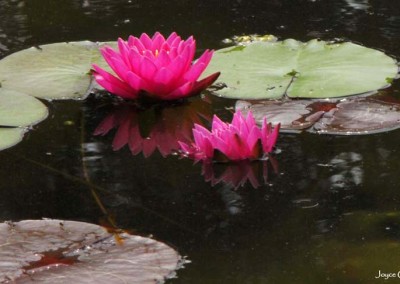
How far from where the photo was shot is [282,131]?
2316mm

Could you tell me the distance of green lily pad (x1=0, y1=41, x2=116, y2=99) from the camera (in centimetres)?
258

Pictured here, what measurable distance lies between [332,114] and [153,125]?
0.45m

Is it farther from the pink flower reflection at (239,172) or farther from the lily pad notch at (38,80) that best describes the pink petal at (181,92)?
the pink flower reflection at (239,172)

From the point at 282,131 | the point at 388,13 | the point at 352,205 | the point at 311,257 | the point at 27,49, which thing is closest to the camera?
the point at 311,257

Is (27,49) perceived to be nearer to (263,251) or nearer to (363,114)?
(363,114)

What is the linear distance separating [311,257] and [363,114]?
0.70 m

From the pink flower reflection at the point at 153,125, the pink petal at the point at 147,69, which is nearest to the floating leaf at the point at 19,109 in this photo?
the pink flower reflection at the point at 153,125

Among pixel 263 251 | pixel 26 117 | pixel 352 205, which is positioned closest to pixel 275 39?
pixel 26 117

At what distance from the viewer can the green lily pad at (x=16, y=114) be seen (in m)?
2.32

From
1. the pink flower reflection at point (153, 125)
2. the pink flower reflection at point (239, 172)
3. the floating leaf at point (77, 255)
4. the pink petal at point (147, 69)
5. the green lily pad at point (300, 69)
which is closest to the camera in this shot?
the floating leaf at point (77, 255)

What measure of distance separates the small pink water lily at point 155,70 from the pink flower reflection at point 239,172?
1.18 feet

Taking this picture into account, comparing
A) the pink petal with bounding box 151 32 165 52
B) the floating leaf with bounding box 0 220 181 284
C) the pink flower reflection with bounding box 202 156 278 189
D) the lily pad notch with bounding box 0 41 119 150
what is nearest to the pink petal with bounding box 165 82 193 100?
the pink petal with bounding box 151 32 165 52

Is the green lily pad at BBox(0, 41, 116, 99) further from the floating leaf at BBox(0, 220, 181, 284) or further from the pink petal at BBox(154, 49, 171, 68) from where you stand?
the floating leaf at BBox(0, 220, 181, 284)

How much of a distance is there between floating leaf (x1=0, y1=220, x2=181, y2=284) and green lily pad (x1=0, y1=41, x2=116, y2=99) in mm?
771
